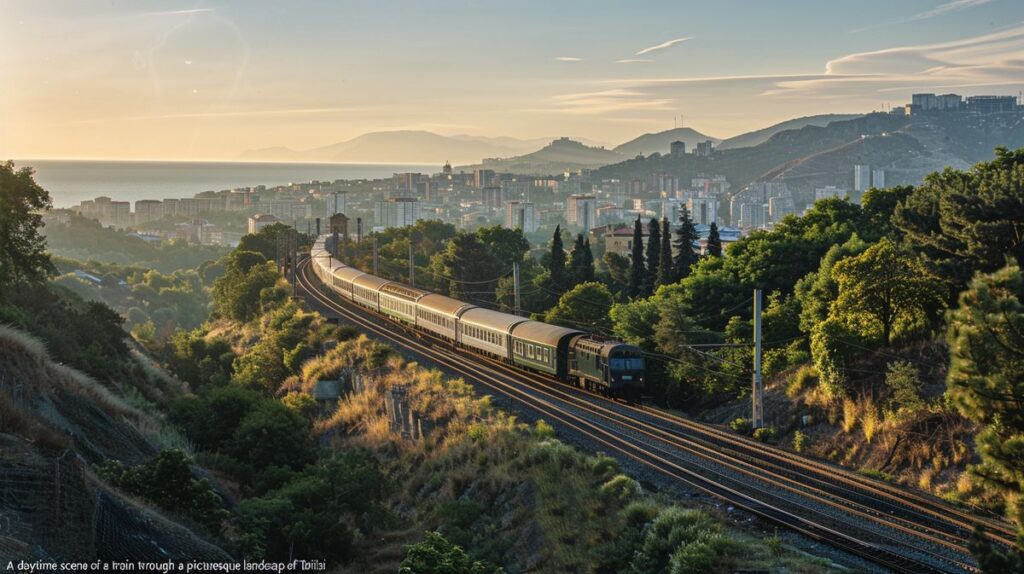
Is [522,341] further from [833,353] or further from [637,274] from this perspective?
[637,274]

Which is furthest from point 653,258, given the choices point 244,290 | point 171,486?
point 171,486

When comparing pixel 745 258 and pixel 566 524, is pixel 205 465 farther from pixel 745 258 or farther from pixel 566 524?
pixel 745 258

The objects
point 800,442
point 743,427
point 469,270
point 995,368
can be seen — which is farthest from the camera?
point 469,270

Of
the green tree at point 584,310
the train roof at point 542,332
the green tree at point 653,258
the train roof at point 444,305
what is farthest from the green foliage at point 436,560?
the green tree at point 653,258

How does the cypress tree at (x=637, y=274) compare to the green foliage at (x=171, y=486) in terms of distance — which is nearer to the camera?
the green foliage at (x=171, y=486)

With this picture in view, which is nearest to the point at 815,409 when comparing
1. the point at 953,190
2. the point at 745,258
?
the point at 953,190

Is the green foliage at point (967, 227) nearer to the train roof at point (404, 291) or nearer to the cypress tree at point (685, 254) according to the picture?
the train roof at point (404, 291)

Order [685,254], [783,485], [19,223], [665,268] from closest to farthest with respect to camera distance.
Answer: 1. [783,485]
2. [19,223]
3. [665,268]
4. [685,254]
